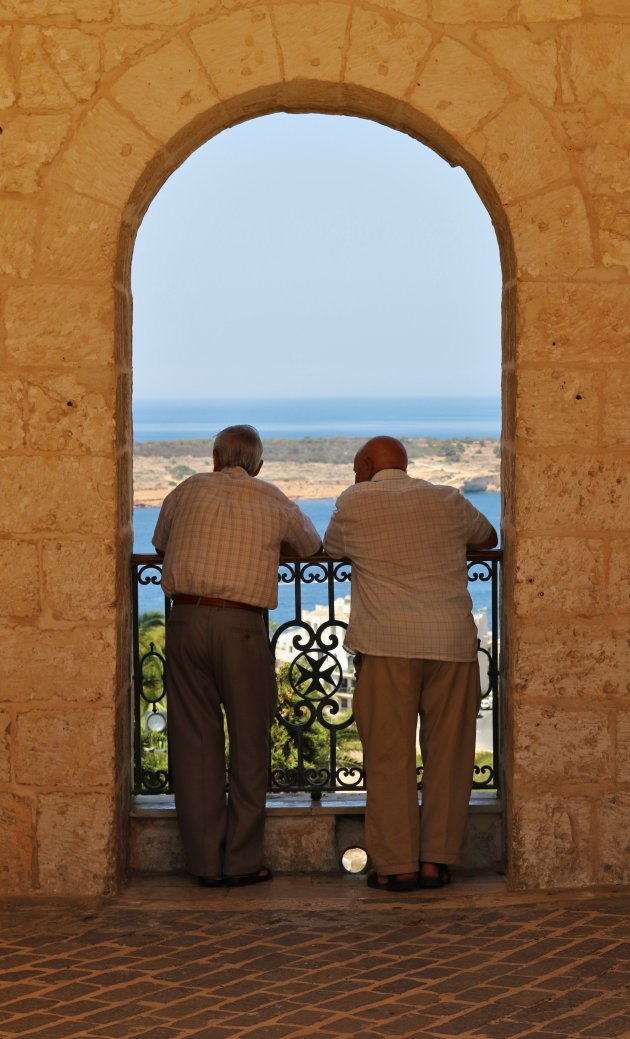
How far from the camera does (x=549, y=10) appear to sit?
4406mm

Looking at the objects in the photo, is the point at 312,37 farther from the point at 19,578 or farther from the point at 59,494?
the point at 19,578

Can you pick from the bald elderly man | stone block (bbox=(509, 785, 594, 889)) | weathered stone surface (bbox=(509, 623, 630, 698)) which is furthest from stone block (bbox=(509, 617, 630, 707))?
stone block (bbox=(509, 785, 594, 889))

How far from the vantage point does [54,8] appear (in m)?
4.40

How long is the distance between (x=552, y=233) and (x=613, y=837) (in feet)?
7.22

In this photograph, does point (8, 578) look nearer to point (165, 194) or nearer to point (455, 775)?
point (455, 775)

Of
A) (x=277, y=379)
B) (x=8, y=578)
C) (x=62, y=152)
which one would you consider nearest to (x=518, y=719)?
(x=8, y=578)

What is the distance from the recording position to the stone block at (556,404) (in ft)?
14.7

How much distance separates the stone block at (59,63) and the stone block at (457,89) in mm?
1147

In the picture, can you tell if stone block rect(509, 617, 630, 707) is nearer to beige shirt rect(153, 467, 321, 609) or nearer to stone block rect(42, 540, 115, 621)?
beige shirt rect(153, 467, 321, 609)

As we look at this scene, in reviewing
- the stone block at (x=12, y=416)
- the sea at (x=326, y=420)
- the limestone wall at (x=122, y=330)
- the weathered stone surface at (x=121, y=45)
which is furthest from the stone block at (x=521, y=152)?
the sea at (x=326, y=420)

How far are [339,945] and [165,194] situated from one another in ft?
243

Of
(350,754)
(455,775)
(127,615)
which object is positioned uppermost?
(127,615)

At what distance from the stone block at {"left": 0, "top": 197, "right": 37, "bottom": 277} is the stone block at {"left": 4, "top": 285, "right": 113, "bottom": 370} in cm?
8

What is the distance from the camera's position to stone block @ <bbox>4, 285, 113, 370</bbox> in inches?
176
